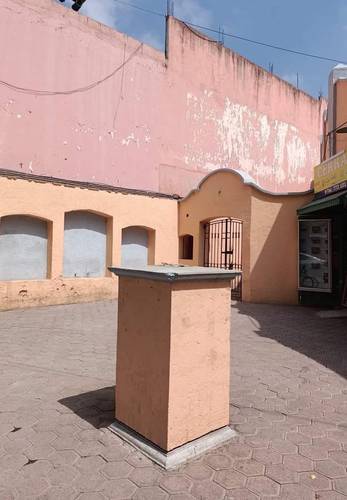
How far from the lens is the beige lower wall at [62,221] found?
9.78 meters

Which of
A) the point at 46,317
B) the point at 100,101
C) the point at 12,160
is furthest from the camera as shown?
the point at 100,101

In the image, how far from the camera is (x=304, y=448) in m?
3.22

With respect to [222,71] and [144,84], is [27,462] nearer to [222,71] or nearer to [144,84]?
[144,84]

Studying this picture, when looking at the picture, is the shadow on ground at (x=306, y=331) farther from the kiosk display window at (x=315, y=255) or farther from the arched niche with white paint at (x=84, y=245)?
the arched niche with white paint at (x=84, y=245)

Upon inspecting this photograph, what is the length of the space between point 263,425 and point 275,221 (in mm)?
8504

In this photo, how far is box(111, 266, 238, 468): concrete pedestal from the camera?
2975mm

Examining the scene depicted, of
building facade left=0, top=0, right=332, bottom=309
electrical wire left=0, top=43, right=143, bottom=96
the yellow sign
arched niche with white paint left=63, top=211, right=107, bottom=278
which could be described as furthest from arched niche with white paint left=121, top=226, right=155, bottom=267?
the yellow sign

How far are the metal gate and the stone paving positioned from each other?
706 centimetres

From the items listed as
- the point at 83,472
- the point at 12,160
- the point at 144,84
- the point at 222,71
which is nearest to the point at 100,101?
the point at 144,84

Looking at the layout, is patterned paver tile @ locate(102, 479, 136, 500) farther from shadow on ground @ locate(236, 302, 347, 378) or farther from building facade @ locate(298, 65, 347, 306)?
building facade @ locate(298, 65, 347, 306)

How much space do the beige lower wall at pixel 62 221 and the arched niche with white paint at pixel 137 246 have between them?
0.38ft

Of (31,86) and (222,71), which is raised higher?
(222,71)

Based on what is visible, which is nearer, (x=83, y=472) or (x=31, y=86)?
(x=83, y=472)

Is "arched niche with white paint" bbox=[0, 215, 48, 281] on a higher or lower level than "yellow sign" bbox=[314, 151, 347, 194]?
lower
